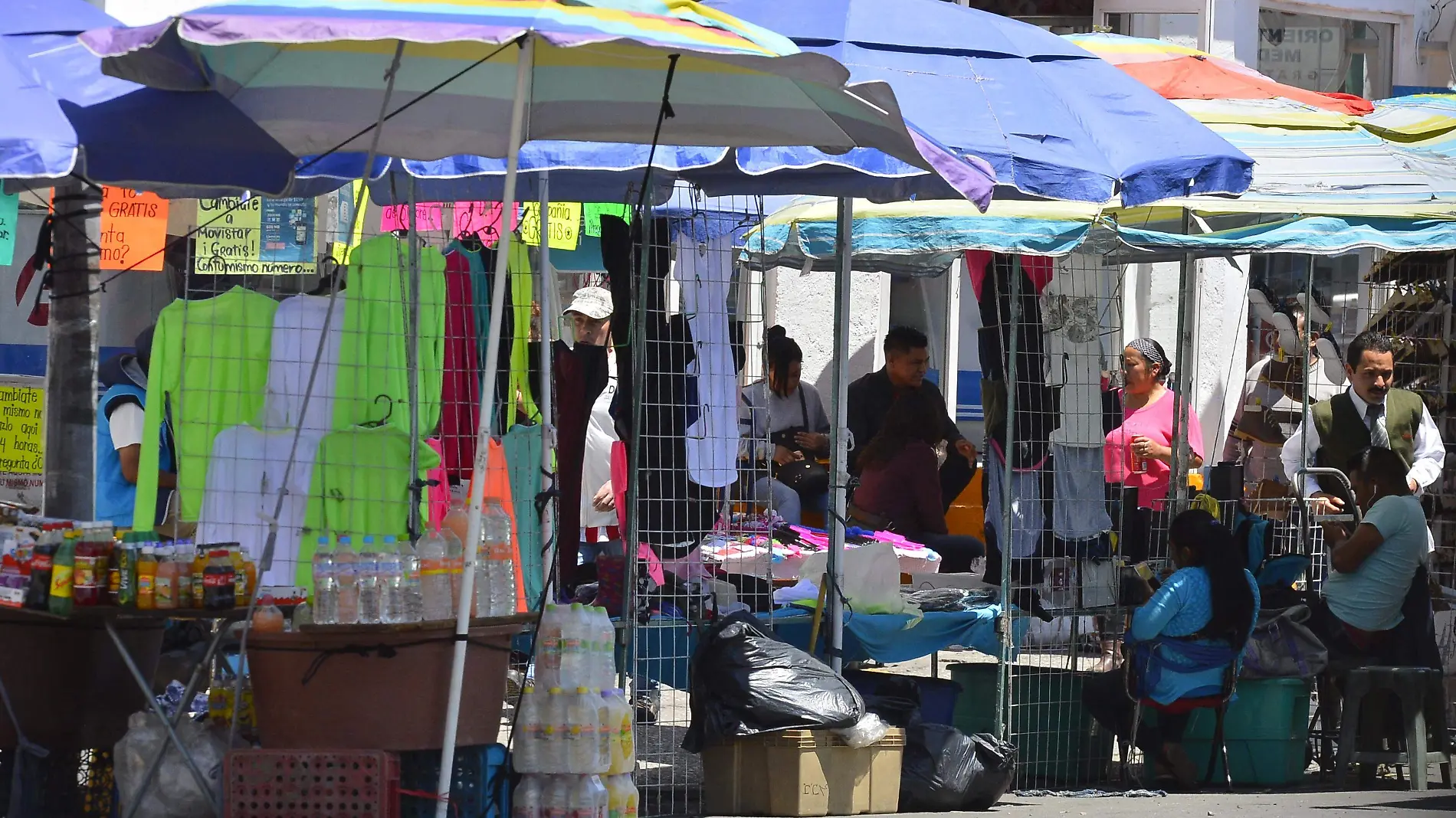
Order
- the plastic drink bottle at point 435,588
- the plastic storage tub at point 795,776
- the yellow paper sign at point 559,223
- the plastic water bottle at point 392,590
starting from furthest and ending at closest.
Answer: the yellow paper sign at point 559,223
the plastic storage tub at point 795,776
the plastic drink bottle at point 435,588
the plastic water bottle at point 392,590

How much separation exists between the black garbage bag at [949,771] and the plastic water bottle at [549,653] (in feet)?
7.00

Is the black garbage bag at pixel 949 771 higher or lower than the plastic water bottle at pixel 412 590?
lower

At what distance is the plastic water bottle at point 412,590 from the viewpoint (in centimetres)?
569

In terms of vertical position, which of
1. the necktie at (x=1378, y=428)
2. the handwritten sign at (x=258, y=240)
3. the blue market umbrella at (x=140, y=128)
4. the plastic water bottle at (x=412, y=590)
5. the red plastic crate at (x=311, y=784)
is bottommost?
the red plastic crate at (x=311, y=784)

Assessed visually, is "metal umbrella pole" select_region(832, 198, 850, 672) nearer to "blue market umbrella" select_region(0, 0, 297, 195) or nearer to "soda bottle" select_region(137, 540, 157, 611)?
"blue market umbrella" select_region(0, 0, 297, 195)

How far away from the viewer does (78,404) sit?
6.48 meters

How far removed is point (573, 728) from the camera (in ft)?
19.4

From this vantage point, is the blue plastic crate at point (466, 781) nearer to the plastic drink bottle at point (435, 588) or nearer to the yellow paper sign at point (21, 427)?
the plastic drink bottle at point (435, 588)

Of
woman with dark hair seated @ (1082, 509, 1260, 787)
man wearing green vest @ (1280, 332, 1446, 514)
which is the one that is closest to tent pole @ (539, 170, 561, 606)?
woman with dark hair seated @ (1082, 509, 1260, 787)

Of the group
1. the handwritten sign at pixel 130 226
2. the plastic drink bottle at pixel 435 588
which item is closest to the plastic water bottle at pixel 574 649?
the plastic drink bottle at pixel 435 588

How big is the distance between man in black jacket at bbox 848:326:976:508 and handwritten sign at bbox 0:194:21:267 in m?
4.75

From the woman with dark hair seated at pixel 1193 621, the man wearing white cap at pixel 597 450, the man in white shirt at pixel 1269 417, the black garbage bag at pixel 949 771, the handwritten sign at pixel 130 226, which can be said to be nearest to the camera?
the black garbage bag at pixel 949 771

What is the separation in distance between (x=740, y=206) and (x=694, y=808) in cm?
356

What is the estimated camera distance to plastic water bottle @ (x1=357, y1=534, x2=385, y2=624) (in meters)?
5.57
